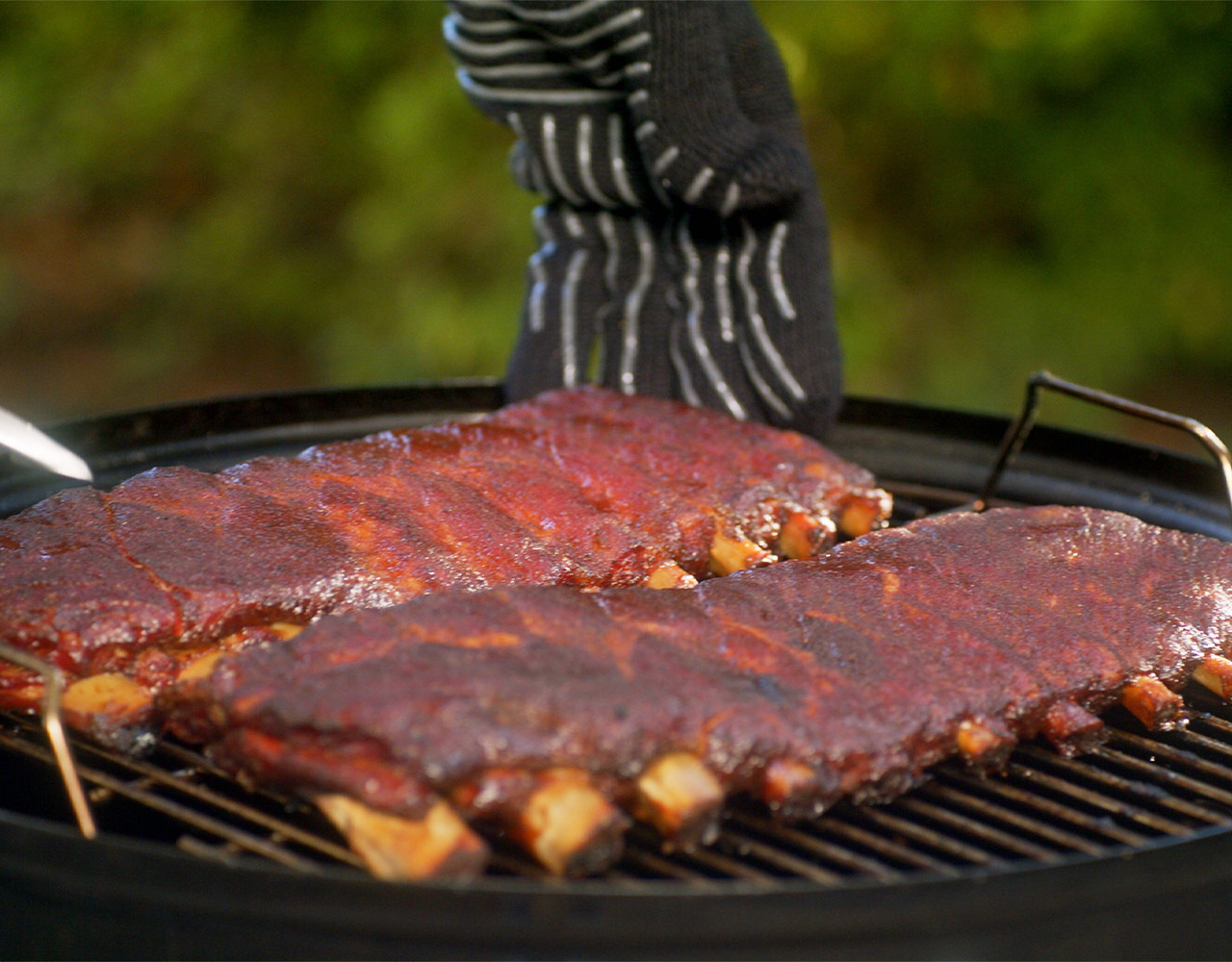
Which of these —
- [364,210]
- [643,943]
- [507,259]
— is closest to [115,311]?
[364,210]

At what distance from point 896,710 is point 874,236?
6057 millimetres

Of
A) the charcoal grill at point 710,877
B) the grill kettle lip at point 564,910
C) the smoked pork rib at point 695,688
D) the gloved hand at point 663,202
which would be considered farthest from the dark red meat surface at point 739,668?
the gloved hand at point 663,202

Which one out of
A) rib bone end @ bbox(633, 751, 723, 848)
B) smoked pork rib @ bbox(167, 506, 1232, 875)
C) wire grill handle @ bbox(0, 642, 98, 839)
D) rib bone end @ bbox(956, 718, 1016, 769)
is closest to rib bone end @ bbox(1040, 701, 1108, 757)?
smoked pork rib @ bbox(167, 506, 1232, 875)

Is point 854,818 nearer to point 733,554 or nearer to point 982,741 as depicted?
point 982,741

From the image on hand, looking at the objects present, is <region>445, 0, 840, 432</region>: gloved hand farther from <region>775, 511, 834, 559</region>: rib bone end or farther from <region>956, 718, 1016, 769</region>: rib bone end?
<region>956, 718, 1016, 769</region>: rib bone end

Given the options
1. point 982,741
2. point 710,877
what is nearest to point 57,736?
point 710,877

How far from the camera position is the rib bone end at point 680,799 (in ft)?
5.87

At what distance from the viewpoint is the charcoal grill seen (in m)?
1.52

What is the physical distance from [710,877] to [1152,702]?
88 cm

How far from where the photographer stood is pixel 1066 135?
7113 mm

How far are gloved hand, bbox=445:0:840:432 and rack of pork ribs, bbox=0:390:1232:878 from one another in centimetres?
57

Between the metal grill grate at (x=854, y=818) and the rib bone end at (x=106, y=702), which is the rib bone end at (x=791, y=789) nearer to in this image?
the metal grill grate at (x=854, y=818)

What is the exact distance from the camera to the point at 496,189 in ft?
23.6

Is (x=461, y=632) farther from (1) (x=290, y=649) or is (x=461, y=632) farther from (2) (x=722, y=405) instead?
(2) (x=722, y=405)
